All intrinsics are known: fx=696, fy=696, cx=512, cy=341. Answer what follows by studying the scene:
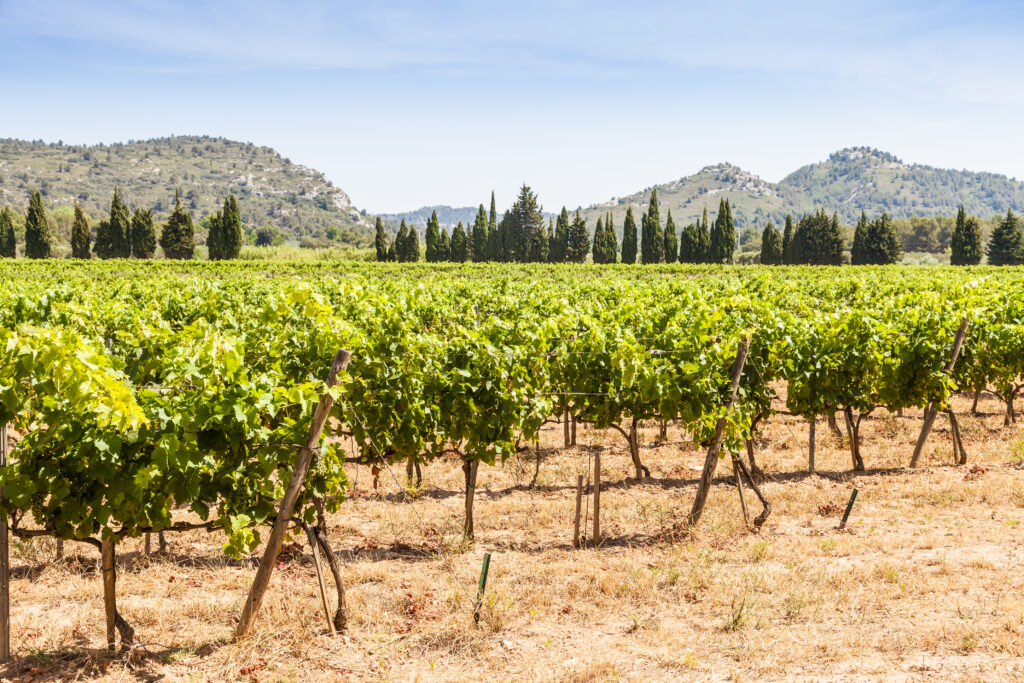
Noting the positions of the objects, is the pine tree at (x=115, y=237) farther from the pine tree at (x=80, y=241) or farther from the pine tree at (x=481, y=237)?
the pine tree at (x=481, y=237)

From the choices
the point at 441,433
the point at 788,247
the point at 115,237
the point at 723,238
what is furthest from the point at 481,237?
the point at 441,433

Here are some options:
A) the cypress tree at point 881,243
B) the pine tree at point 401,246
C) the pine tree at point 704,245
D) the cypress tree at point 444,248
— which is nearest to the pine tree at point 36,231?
the pine tree at point 401,246

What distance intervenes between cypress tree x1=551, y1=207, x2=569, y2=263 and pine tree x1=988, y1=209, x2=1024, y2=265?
155ft

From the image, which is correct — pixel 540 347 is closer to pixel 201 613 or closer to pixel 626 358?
pixel 626 358

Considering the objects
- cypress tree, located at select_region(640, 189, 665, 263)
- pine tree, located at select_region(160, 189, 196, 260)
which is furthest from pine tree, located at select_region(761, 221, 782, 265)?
Result: pine tree, located at select_region(160, 189, 196, 260)

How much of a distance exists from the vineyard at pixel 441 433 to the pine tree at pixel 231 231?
198 feet

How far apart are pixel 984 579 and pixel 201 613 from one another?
23.4 ft

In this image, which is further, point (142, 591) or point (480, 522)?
point (480, 522)

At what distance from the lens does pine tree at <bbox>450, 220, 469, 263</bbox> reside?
83.7 metres

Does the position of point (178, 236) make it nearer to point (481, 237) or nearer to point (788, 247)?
point (481, 237)

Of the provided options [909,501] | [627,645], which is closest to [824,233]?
[909,501]

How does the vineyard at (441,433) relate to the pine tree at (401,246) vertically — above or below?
below

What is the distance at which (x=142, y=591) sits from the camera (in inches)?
259

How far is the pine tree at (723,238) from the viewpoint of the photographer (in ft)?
260
